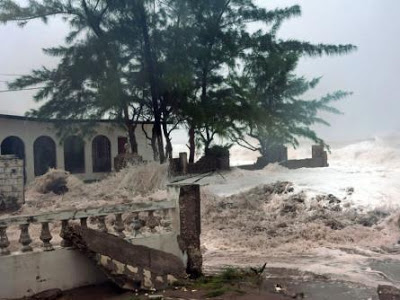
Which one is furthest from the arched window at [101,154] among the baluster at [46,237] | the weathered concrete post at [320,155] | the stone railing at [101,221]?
the baluster at [46,237]

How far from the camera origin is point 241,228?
10977 millimetres

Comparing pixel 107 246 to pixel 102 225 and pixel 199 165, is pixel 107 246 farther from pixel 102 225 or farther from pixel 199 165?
pixel 199 165

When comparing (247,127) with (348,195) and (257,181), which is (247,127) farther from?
(348,195)

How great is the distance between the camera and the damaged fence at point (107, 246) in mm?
5613

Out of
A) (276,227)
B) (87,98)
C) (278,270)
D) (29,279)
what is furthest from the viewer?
(87,98)

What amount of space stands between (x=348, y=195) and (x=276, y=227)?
2.61m

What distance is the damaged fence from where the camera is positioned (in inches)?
221

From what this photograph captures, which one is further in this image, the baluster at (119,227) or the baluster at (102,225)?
the baluster at (119,227)

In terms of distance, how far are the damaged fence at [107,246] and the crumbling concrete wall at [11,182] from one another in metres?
8.04

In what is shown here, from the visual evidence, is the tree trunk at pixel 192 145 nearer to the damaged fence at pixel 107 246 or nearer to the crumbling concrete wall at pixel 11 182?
the crumbling concrete wall at pixel 11 182

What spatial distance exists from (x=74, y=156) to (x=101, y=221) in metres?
Result: 18.8

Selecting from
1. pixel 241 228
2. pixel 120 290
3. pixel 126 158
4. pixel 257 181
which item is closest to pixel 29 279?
pixel 120 290

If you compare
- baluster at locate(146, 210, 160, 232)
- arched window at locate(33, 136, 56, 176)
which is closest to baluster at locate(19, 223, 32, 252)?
baluster at locate(146, 210, 160, 232)

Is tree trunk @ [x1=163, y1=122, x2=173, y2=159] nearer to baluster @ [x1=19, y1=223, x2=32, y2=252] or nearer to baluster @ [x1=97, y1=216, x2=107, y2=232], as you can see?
baluster @ [x1=97, y1=216, x2=107, y2=232]
